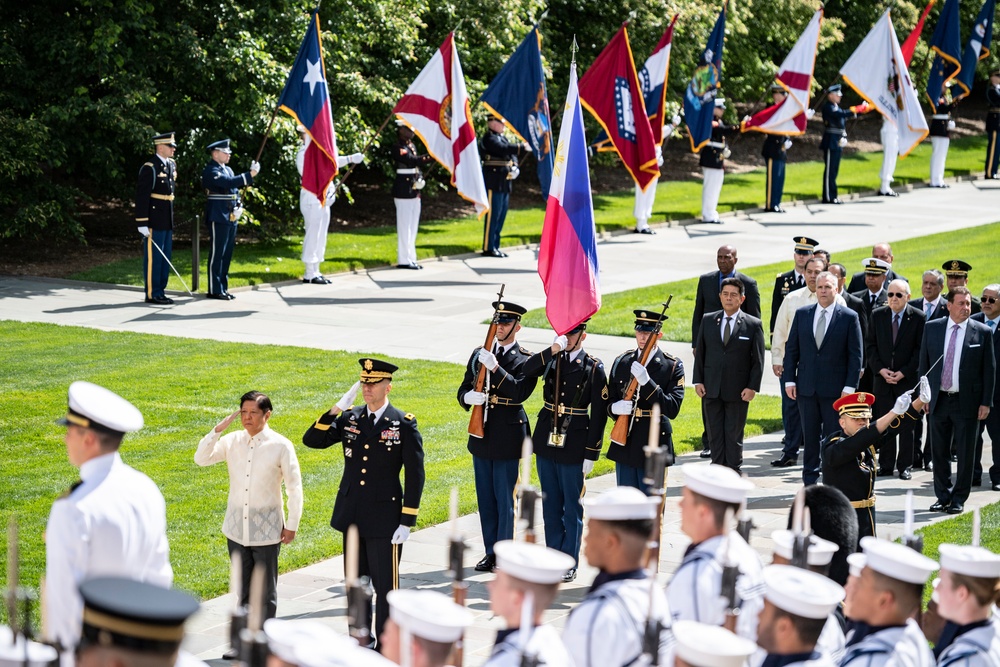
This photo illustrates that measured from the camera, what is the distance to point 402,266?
23828 mm

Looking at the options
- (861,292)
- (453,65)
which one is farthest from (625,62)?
(453,65)

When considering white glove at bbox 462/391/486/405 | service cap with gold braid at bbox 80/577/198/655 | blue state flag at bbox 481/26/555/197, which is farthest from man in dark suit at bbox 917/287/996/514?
service cap with gold braid at bbox 80/577/198/655

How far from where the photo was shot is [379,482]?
9227mm

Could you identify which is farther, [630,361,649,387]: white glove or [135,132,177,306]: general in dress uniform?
[135,132,177,306]: general in dress uniform

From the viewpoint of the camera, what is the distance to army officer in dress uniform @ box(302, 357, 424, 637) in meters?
9.20

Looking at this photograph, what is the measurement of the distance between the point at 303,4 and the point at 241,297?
5.93 meters

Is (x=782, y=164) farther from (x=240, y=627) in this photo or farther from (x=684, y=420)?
(x=240, y=627)

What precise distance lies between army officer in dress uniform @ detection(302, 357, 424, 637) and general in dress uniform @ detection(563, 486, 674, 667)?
138 inches

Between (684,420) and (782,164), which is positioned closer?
(684,420)

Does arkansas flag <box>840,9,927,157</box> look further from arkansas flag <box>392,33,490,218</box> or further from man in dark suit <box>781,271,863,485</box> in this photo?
man in dark suit <box>781,271,863,485</box>

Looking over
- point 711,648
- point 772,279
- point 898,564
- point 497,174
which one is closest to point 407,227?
point 497,174

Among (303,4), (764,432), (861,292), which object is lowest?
(764,432)

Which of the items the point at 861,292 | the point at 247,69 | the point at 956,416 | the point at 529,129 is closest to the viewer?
the point at 956,416

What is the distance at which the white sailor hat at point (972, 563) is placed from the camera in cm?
592
